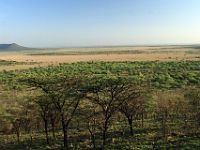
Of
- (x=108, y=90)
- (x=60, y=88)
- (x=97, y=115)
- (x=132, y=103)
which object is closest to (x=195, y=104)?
(x=132, y=103)

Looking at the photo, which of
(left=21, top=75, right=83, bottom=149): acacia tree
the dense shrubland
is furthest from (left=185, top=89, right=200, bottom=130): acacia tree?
(left=21, top=75, right=83, bottom=149): acacia tree

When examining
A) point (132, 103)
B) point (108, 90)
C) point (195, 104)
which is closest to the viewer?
point (108, 90)

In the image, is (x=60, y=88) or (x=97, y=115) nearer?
(x=60, y=88)

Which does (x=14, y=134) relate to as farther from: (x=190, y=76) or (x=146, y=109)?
(x=190, y=76)

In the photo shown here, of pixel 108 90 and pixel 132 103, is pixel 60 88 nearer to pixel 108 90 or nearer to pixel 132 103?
pixel 108 90

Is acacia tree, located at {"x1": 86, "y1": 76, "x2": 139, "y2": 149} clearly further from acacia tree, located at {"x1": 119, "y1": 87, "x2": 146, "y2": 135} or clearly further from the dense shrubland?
acacia tree, located at {"x1": 119, "y1": 87, "x2": 146, "y2": 135}

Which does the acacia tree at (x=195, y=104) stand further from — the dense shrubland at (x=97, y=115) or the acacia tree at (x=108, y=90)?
the acacia tree at (x=108, y=90)

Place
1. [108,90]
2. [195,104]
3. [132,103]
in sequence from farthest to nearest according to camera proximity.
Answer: [195,104] → [132,103] → [108,90]

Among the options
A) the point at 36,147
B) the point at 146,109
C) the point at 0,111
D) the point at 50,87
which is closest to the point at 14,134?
the point at 0,111

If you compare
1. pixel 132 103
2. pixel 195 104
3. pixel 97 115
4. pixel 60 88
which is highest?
pixel 60 88

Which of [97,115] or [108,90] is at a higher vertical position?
[108,90]

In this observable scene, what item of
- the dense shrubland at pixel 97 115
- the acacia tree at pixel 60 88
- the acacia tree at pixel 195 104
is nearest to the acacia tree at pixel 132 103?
→ the dense shrubland at pixel 97 115

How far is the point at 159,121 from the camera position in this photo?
31984mm

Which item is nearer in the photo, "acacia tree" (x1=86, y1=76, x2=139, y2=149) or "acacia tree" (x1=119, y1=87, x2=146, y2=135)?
"acacia tree" (x1=86, y1=76, x2=139, y2=149)
